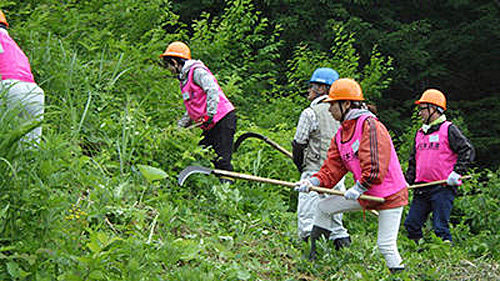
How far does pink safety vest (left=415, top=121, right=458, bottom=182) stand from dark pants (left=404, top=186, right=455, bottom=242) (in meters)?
0.17

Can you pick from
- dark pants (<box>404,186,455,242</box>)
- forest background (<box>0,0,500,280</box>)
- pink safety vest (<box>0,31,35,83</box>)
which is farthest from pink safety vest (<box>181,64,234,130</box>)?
dark pants (<box>404,186,455,242</box>)

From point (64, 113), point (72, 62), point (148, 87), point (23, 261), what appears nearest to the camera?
point (23, 261)

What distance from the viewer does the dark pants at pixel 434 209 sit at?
6746mm

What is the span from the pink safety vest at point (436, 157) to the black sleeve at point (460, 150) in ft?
0.25

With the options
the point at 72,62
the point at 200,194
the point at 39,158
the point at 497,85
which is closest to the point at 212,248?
the point at 200,194

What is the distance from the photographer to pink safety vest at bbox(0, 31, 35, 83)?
4.48 meters

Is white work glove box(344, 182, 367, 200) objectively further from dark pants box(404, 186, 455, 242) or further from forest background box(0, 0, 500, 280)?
dark pants box(404, 186, 455, 242)

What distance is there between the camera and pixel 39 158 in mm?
3303

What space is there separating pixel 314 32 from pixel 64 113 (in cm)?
1171

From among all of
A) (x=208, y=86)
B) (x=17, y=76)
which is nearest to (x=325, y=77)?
(x=208, y=86)

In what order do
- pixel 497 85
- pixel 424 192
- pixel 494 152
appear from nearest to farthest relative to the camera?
pixel 424 192 < pixel 494 152 < pixel 497 85

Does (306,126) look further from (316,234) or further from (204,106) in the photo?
(204,106)

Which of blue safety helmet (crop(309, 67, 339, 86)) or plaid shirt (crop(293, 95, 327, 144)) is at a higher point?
blue safety helmet (crop(309, 67, 339, 86))

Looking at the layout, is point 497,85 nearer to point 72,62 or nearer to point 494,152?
point 494,152
